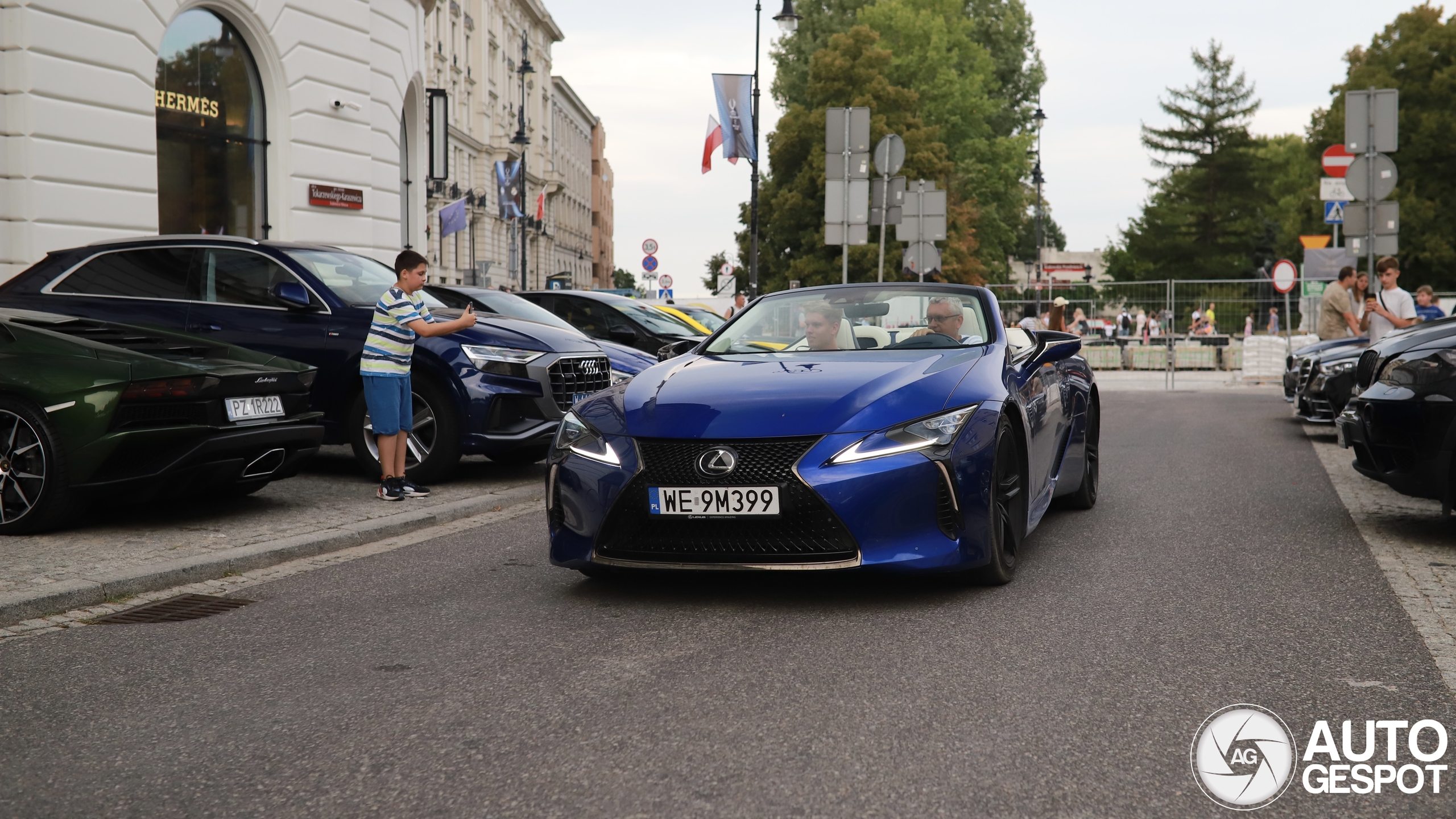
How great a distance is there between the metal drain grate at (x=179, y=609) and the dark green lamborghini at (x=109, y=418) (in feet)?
4.68

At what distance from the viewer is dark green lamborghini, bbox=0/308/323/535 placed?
278 inches

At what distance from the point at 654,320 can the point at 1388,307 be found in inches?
314

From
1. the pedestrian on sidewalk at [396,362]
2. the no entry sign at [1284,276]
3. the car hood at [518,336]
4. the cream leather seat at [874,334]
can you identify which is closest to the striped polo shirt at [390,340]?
the pedestrian on sidewalk at [396,362]

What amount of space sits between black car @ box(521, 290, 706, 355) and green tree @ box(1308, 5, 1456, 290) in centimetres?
4904

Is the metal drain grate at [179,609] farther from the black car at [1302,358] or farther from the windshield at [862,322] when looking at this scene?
the black car at [1302,358]

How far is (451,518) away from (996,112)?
54376mm

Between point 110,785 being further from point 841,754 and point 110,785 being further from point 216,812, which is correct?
point 841,754

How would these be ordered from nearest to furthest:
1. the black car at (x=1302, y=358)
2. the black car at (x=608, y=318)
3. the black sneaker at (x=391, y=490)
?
the black sneaker at (x=391, y=490)
the black car at (x=1302, y=358)
the black car at (x=608, y=318)

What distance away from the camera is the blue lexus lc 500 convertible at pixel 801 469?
17.0ft

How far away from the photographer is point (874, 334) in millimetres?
6672

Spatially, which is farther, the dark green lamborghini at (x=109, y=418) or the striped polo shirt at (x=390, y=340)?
the striped polo shirt at (x=390, y=340)

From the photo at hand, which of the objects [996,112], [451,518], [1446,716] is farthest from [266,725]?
[996,112]

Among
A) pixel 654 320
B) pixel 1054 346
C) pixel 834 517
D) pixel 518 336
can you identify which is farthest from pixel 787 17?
pixel 834 517

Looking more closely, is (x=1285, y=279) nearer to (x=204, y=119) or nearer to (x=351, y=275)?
(x=204, y=119)
